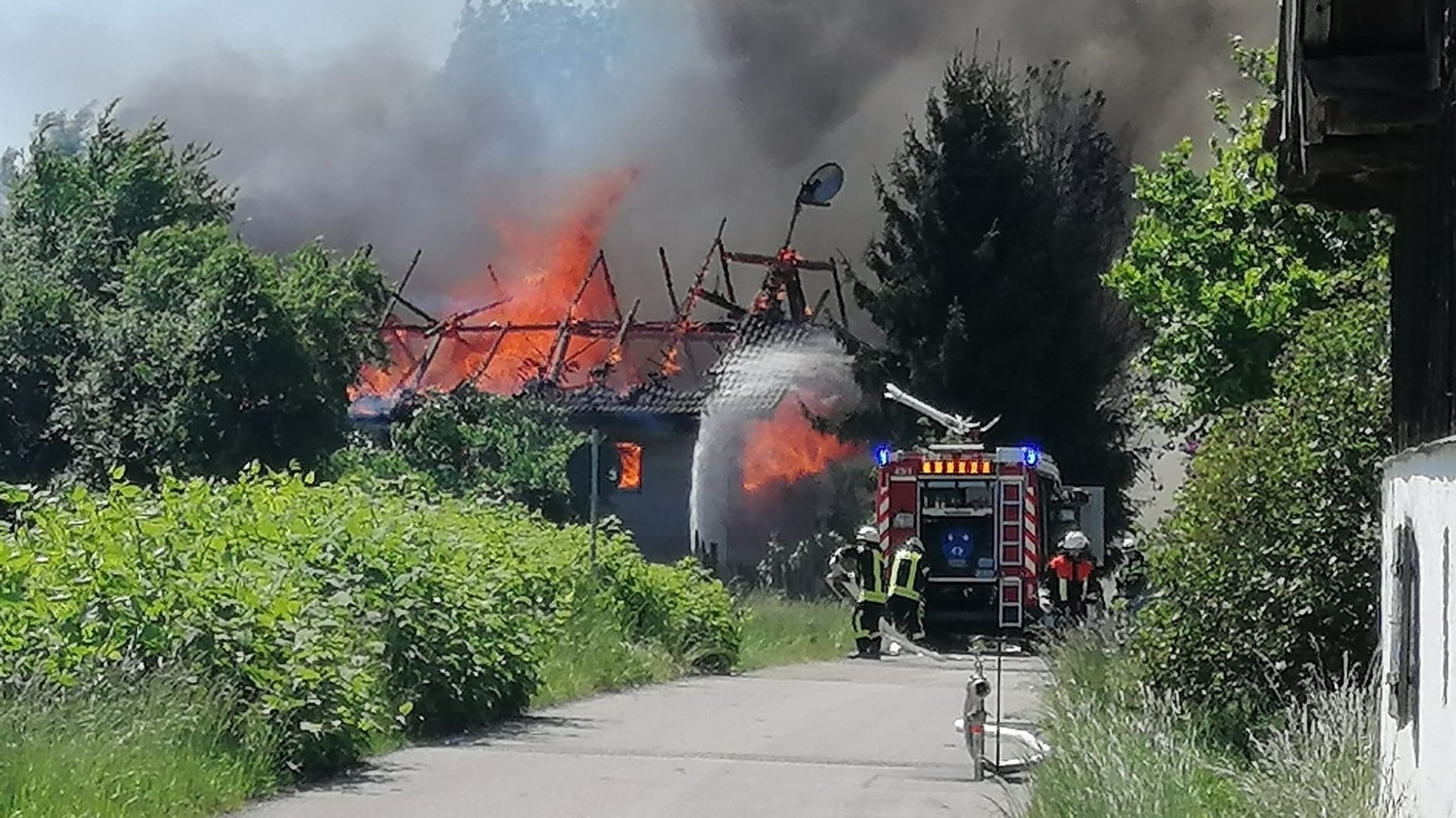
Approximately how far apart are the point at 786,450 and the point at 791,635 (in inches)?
770

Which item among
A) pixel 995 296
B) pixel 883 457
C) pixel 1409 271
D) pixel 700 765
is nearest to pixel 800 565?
pixel 995 296

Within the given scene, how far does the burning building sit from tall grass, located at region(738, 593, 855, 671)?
1276 centimetres

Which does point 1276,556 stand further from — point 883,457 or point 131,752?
point 883,457

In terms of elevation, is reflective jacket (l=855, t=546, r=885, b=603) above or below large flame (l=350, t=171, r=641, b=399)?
below

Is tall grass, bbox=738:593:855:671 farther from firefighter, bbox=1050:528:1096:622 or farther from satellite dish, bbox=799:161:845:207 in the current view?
satellite dish, bbox=799:161:845:207

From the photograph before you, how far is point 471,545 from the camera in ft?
59.2

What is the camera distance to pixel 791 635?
93.9 feet

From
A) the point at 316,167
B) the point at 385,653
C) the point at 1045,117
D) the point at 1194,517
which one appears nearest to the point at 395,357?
the point at 316,167

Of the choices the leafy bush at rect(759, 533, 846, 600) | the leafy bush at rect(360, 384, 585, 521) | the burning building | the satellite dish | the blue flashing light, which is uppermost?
the satellite dish

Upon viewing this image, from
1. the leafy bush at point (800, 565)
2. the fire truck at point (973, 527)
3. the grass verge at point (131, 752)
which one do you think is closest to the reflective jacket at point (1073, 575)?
the fire truck at point (973, 527)

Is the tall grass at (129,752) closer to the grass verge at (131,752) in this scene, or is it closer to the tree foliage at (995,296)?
the grass verge at (131,752)

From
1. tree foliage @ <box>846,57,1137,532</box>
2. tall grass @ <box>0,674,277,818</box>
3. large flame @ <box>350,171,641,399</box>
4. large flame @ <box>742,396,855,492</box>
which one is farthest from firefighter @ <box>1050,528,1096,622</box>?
large flame @ <box>350,171,641,399</box>

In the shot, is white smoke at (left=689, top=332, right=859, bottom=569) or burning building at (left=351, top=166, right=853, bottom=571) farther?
burning building at (left=351, top=166, right=853, bottom=571)

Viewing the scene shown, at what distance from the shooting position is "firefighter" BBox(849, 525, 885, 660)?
2675 centimetres
